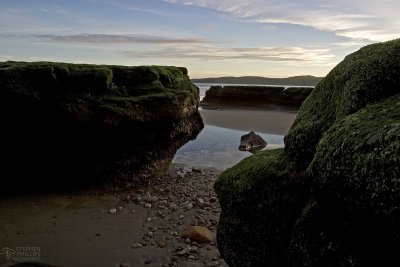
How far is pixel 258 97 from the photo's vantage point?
55969mm

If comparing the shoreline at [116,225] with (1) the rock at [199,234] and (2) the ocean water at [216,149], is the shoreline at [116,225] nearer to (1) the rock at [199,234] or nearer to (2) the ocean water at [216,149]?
(1) the rock at [199,234]

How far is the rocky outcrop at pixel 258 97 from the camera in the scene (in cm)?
5031

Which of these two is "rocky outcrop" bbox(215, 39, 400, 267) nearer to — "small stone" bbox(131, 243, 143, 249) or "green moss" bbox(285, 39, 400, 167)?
"green moss" bbox(285, 39, 400, 167)

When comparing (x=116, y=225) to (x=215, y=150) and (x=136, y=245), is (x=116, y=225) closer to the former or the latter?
(x=136, y=245)

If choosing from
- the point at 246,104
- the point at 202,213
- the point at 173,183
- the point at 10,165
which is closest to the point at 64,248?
the point at 202,213

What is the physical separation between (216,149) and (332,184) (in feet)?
57.8

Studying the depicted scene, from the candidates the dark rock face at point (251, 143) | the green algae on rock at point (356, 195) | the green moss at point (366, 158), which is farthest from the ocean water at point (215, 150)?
the green moss at point (366, 158)

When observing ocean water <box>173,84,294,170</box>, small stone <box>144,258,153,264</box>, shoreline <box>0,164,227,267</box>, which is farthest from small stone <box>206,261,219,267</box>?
ocean water <box>173,84,294,170</box>

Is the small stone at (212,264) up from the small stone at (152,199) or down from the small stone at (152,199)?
up

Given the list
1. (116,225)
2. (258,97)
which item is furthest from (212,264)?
(258,97)

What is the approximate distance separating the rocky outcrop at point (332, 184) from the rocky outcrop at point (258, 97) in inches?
1764

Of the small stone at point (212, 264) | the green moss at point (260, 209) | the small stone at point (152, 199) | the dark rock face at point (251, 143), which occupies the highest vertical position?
the green moss at point (260, 209)

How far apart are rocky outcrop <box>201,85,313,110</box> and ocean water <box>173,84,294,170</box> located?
22.8 meters

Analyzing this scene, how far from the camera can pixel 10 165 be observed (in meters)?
11.4
